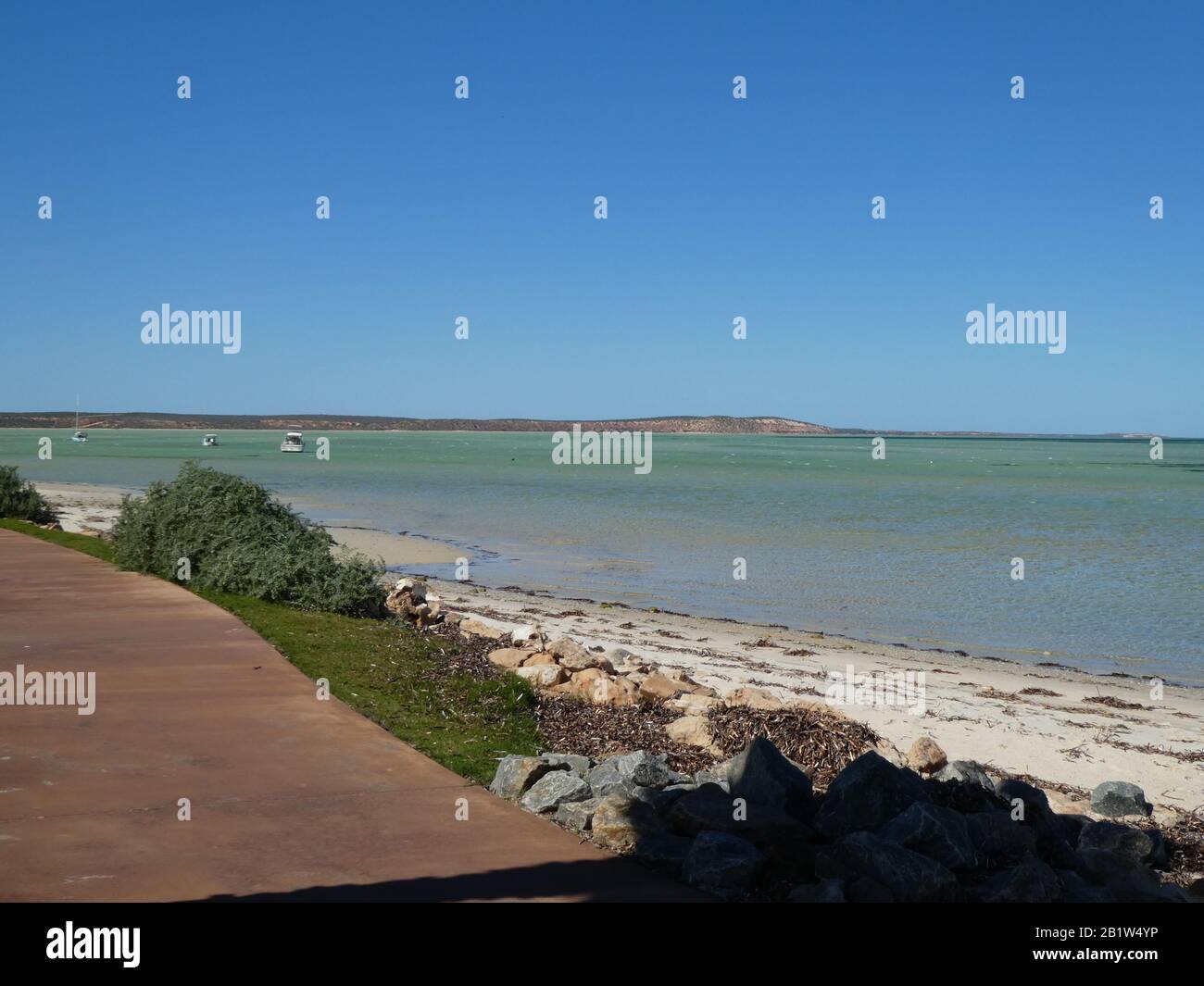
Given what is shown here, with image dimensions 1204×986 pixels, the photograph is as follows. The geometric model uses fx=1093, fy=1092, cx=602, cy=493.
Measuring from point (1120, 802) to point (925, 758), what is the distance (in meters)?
1.36

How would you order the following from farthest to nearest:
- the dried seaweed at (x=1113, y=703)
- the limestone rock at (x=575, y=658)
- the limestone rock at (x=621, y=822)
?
the dried seaweed at (x=1113, y=703)
the limestone rock at (x=575, y=658)
the limestone rock at (x=621, y=822)

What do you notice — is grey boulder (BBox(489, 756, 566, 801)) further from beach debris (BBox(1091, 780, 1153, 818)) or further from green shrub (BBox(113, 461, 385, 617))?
green shrub (BBox(113, 461, 385, 617))

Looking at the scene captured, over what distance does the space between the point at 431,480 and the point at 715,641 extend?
169ft

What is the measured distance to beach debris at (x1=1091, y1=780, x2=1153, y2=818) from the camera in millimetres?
7598

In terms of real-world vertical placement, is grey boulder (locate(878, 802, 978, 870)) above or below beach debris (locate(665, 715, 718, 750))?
above

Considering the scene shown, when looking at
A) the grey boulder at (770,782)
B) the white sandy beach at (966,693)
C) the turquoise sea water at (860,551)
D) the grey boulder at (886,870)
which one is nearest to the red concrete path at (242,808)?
the grey boulder at (886,870)

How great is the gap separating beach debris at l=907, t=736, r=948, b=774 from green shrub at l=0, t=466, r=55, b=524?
65.4 feet

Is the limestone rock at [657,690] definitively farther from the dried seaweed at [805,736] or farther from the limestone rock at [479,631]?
the limestone rock at [479,631]

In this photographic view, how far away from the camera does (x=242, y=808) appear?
18.6 ft

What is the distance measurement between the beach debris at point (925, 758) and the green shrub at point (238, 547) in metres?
6.30

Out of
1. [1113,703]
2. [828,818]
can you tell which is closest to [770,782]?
[828,818]

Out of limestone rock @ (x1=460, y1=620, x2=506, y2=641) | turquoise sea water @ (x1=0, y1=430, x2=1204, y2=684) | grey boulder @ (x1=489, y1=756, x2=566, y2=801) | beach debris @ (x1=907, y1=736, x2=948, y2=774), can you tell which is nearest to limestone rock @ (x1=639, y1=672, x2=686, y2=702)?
beach debris @ (x1=907, y1=736, x2=948, y2=774)

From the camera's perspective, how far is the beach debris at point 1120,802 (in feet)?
24.9
